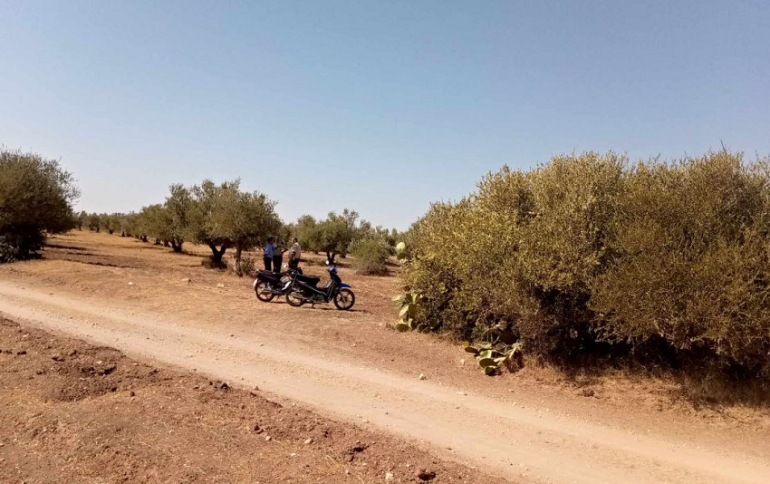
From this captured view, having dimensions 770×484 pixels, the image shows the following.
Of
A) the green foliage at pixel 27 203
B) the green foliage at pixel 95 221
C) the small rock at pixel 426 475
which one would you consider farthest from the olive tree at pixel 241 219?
the green foliage at pixel 95 221

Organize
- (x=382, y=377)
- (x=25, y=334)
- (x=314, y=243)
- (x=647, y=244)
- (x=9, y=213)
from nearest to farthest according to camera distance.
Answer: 1. (x=647, y=244)
2. (x=382, y=377)
3. (x=25, y=334)
4. (x=9, y=213)
5. (x=314, y=243)

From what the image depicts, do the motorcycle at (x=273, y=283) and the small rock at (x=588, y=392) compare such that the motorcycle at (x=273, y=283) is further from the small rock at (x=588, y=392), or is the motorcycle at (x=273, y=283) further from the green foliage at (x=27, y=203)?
the green foliage at (x=27, y=203)

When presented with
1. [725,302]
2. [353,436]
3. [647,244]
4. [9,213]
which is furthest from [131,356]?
[9,213]

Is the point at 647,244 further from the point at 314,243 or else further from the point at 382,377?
the point at 314,243

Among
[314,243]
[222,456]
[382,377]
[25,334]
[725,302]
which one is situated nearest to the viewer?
[222,456]

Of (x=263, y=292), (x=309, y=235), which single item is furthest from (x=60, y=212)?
(x=309, y=235)

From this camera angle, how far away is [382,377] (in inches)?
332

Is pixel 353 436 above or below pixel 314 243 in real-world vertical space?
below

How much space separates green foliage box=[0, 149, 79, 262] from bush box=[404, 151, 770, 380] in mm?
23704

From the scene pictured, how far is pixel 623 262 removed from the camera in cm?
786

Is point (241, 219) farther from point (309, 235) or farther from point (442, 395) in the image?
point (309, 235)

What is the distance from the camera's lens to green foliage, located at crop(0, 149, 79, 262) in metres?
23.7

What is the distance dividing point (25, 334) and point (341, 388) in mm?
6872

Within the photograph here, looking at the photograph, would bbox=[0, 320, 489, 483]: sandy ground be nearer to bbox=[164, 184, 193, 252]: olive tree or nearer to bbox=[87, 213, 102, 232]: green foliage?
bbox=[164, 184, 193, 252]: olive tree
